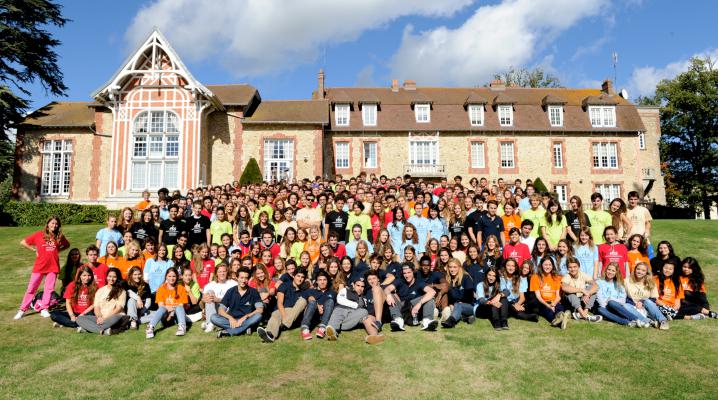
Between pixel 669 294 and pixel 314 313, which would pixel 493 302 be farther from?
pixel 669 294

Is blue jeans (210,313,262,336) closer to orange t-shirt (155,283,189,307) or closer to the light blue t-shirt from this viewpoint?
orange t-shirt (155,283,189,307)

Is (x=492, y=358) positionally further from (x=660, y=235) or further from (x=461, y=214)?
(x=660, y=235)

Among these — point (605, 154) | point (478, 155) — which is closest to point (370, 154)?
point (478, 155)

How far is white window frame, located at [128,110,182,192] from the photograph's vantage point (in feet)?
76.6

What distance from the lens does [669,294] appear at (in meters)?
7.86

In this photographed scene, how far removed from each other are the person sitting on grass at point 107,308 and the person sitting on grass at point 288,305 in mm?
2602

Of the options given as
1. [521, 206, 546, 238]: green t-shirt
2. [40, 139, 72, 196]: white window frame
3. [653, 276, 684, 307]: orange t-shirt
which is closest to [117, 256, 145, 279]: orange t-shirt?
[521, 206, 546, 238]: green t-shirt

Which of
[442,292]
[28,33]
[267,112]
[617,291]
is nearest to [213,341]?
[442,292]

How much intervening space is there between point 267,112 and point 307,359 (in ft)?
75.6

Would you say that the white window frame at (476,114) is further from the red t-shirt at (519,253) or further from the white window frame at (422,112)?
the red t-shirt at (519,253)

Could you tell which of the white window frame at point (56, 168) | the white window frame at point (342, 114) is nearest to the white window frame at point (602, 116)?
the white window frame at point (342, 114)

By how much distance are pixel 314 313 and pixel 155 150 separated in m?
19.5

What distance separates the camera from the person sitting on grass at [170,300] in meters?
7.49

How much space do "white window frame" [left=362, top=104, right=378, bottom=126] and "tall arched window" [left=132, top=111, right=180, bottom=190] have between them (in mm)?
11903
